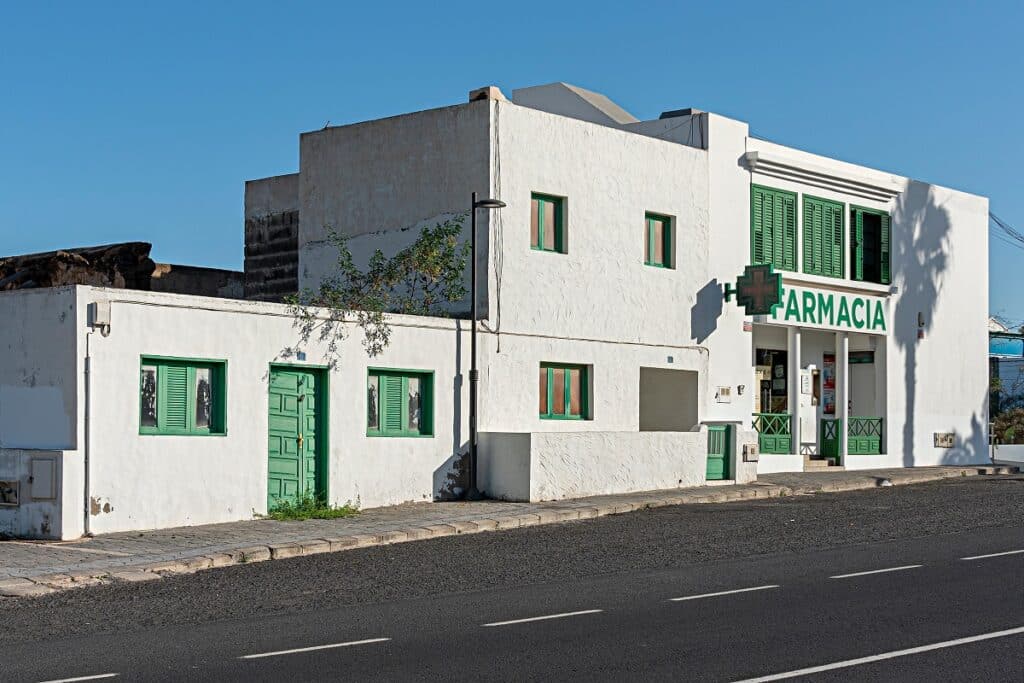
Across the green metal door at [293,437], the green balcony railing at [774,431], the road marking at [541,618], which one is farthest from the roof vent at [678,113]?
the road marking at [541,618]

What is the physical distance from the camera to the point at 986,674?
8344mm

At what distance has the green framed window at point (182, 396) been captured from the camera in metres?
17.6

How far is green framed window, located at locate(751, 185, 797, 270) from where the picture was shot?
27.1 m

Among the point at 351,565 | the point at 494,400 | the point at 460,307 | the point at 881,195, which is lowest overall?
the point at 351,565

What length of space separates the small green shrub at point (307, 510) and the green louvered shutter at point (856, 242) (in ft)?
47.5

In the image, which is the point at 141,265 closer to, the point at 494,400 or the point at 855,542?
the point at 494,400

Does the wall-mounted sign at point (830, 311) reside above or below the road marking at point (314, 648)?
above

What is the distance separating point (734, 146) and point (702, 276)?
279 cm

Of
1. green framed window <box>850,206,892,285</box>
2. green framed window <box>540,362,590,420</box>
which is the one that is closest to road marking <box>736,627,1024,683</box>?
green framed window <box>540,362,590,420</box>

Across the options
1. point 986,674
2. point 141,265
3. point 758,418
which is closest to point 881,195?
point 758,418

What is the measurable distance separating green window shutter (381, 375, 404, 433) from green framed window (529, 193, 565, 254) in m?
3.66

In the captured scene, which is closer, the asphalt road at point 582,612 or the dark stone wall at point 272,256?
A: the asphalt road at point 582,612

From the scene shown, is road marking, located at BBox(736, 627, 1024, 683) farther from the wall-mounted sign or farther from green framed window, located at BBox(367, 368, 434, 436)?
the wall-mounted sign

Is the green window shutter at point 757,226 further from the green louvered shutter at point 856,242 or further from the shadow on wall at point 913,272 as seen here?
the shadow on wall at point 913,272
